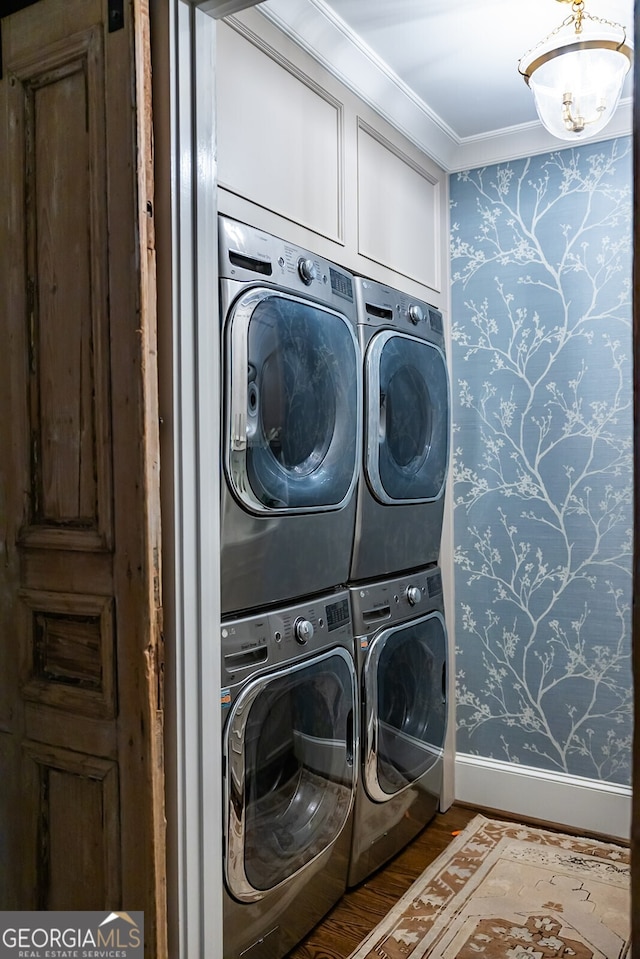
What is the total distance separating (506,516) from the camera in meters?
2.86

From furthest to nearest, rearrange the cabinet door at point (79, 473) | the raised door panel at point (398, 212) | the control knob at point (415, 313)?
1. the control knob at point (415, 313)
2. the raised door panel at point (398, 212)
3. the cabinet door at point (79, 473)

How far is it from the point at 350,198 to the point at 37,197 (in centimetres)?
106

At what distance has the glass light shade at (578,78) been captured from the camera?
175 cm

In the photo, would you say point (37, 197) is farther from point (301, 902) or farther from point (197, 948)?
point (301, 902)

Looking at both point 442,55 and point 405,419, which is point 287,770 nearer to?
point 405,419

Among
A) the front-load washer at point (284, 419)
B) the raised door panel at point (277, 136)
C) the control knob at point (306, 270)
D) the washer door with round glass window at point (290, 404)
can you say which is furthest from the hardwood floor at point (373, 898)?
the raised door panel at point (277, 136)

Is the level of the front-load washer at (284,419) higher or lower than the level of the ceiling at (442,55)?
lower

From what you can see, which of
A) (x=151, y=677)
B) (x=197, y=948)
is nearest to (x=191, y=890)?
A: (x=197, y=948)

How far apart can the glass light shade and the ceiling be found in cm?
36

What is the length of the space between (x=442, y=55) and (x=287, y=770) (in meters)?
2.14

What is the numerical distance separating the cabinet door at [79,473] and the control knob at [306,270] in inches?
23.5

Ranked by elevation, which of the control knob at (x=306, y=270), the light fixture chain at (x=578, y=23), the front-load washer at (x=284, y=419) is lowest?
the front-load washer at (x=284, y=419)

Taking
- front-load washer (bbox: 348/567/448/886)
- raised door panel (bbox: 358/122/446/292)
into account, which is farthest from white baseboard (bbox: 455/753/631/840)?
raised door panel (bbox: 358/122/446/292)

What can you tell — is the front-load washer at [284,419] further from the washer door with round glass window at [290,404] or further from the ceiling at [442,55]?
the ceiling at [442,55]
